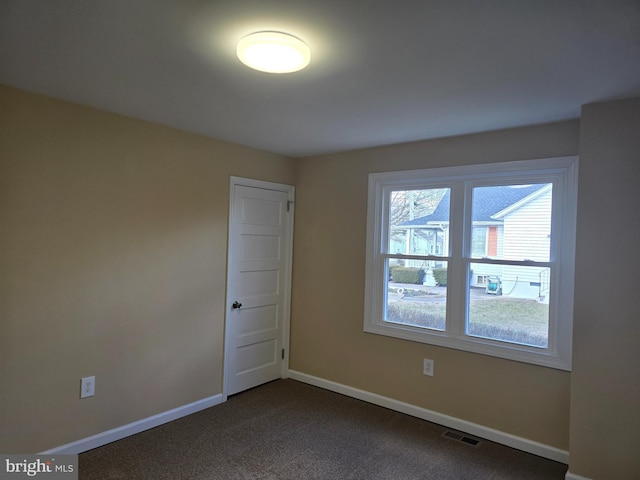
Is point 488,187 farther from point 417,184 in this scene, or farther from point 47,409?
point 47,409

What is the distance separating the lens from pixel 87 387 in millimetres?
2719

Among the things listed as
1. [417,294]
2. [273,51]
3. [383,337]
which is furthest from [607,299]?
[273,51]

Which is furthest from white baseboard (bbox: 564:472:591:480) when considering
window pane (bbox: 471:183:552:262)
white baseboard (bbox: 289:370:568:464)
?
window pane (bbox: 471:183:552:262)

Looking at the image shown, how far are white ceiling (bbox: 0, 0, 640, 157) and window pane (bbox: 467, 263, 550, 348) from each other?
1.11 m

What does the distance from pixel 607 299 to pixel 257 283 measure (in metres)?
2.83

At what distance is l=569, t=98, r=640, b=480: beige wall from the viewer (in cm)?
226

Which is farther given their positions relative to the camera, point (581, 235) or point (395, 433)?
point (395, 433)

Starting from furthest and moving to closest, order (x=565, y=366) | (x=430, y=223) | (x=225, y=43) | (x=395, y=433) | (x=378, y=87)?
(x=430, y=223), (x=395, y=433), (x=565, y=366), (x=378, y=87), (x=225, y=43)

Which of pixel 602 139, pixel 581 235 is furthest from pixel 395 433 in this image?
pixel 602 139

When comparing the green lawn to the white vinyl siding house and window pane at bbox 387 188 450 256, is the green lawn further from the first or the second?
window pane at bbox 387 188 450 256

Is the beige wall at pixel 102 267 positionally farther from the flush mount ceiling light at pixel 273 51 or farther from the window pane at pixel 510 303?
the window pane at pixel 510 303

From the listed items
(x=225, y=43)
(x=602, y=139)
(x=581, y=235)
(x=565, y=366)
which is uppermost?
(x=225, y=43)

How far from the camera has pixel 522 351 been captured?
2900mm

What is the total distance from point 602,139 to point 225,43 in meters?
2.19
